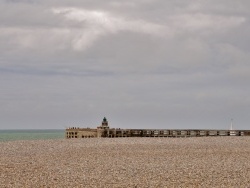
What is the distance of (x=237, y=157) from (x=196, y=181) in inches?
428

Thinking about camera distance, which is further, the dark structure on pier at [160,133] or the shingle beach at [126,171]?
the dark structure on pier at [160,133]

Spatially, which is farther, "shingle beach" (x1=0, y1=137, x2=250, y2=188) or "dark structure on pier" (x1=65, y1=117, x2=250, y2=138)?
"dark structure on pier" (x1=65, y1=117, x2=250, y2=138)

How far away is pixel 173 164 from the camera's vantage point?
997 inches

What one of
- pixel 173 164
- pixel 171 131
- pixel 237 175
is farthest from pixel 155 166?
pixel 171 131

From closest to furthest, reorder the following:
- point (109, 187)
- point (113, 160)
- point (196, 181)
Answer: point (109, 187)
point (196, 181)
point (113, 160)

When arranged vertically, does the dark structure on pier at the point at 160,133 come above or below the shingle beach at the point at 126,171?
above

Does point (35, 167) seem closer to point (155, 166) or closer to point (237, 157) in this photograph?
point (155, 166)

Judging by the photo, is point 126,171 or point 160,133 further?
point 160,133

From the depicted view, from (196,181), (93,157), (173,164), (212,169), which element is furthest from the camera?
(93,157)

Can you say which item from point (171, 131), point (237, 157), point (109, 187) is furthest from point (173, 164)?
point (171, 131)

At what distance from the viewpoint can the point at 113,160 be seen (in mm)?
27844

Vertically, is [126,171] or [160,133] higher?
[160,133]

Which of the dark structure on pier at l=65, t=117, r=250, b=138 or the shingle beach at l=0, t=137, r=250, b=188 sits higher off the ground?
the dark structure on pier at l=65, t=117, r=250, b=138

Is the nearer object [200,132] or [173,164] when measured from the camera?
[173,164]
